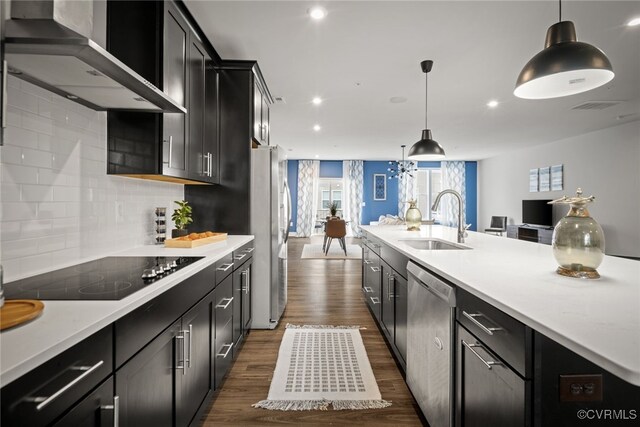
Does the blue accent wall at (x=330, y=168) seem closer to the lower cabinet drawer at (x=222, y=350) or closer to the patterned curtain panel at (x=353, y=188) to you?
the patterned curtain panel at (x=353, y=188)

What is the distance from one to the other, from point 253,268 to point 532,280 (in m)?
2.37

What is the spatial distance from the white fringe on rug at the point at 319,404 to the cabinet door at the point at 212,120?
176cm

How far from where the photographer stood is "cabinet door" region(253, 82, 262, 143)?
3194 millimetres

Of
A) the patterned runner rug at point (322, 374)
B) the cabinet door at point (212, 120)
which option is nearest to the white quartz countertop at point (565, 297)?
the patterned runner rug at point (322, 374)

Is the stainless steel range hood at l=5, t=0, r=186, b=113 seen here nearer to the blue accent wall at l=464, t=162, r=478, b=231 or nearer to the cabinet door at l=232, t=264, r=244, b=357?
the cabinet door at l=232, t=264, r=244, b=357

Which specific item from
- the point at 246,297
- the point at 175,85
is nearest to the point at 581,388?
the point at 246,297

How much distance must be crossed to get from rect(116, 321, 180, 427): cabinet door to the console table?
327 inches

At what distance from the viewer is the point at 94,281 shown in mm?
1270

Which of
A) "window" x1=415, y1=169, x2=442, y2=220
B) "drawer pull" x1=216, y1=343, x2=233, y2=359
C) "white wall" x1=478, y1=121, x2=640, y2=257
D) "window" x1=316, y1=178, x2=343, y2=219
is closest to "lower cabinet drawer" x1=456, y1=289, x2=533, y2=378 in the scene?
"drawer pull" x1=216, y1=343, x2=233, y2=359

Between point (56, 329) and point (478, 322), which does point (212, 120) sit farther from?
point (478, 322)

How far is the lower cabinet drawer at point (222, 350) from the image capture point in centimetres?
191

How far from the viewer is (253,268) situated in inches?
122

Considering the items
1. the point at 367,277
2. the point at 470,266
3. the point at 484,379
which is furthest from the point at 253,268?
the point at 484,379

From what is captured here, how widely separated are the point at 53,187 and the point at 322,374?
191 centimetres
